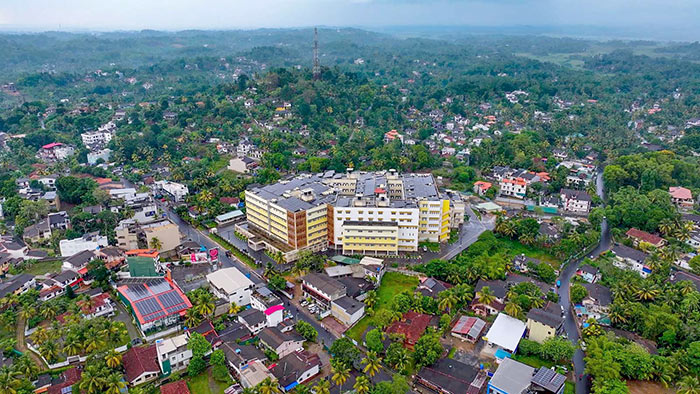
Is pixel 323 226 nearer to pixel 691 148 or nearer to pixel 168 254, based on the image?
pixel 168 254

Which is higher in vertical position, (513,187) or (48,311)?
(513,187)

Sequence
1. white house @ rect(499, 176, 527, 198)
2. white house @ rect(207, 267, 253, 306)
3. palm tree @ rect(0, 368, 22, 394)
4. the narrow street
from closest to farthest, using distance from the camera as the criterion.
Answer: palm tree @ rect(0, 368, 22, 394) → the narrow street → white house @ rect(207, 267, 253, 306) → white house @ rect(499, 176, 527, 198)

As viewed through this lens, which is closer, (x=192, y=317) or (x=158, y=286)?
(x=192, y=317)

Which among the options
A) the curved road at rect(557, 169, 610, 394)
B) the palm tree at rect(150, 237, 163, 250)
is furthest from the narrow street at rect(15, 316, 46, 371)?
the curved road at rect(557, 169, 610, 394)

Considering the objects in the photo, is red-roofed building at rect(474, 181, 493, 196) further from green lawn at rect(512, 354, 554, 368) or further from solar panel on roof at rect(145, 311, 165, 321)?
solar panel on roof at rect(145, 311, 165, 321)

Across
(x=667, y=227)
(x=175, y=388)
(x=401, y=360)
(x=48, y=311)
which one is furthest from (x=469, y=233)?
(x=48, y=311)

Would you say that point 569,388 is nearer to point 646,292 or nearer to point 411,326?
point 411,326
